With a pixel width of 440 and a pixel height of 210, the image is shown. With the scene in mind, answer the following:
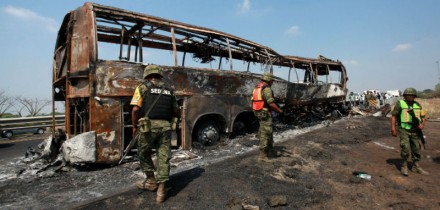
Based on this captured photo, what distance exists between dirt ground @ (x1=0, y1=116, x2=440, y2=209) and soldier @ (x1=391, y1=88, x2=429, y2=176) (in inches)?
14.3

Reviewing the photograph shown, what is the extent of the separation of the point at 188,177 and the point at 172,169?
789 mm

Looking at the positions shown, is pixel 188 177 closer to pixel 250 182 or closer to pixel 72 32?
pixel 250 182

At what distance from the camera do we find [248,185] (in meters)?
4.10

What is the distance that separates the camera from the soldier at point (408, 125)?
17.5 ft

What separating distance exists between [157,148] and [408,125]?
4.63 metres

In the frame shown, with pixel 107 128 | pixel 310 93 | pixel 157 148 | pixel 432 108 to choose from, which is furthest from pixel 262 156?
pixel 432 108

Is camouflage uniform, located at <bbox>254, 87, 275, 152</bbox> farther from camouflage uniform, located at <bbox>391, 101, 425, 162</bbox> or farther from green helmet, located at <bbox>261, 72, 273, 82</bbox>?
camouflage uniform, located at <bbox>391, 101, 425, 162</bbox>

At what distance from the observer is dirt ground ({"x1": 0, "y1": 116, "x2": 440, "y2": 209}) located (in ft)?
11.9

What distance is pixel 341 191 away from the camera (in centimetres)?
435

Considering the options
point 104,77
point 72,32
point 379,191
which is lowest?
point 379,191

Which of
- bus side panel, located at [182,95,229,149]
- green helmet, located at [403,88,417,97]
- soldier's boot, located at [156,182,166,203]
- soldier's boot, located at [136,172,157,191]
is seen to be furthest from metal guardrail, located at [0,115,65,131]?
green helmet, located at [403,88,417,97]

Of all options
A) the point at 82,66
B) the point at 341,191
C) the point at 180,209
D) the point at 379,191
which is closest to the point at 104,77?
the point at 82,66

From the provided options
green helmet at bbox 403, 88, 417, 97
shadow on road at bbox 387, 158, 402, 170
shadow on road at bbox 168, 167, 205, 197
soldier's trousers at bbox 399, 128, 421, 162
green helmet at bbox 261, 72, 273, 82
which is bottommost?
shadow on road at bbox 387, 158, 402, 170

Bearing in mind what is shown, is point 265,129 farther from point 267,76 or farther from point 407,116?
point 407,116
